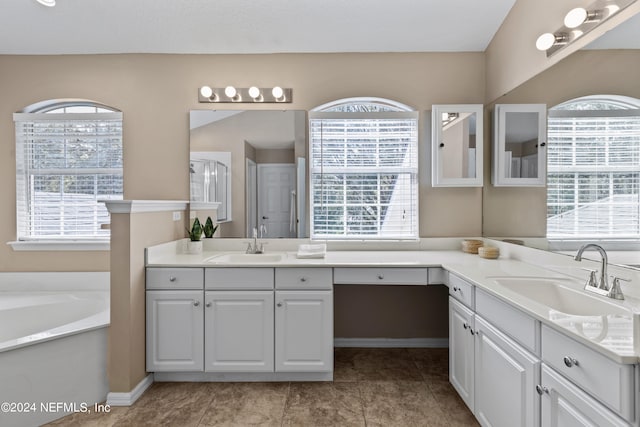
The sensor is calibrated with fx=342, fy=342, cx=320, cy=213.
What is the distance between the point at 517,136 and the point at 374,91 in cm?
117

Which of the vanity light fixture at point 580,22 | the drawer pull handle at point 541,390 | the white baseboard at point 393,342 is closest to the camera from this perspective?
the drawer pull handle at point 541,390

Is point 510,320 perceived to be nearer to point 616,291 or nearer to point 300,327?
point 616,291

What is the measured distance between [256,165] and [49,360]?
187cm

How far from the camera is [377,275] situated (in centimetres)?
233

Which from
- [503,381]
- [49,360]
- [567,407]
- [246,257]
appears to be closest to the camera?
[567,407]

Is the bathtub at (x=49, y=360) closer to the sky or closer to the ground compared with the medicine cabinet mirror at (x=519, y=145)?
closer to the ground

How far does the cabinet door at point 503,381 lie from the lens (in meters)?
1.35

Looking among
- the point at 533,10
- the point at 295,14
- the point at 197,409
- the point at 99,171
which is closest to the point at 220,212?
the point at 99,171

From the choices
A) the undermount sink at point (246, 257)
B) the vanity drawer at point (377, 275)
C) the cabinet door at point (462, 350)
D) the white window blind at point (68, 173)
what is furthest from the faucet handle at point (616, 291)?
the white window blind at point (68, 173)

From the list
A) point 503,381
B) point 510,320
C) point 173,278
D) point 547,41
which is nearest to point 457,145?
point 547,41

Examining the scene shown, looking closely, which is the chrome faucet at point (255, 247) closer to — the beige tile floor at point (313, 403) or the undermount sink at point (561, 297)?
the beige tile floor at point (313, 403)

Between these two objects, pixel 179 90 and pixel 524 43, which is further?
pixel 179 90

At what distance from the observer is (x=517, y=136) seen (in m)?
2.38

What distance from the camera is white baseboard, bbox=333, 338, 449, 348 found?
9.70ft
